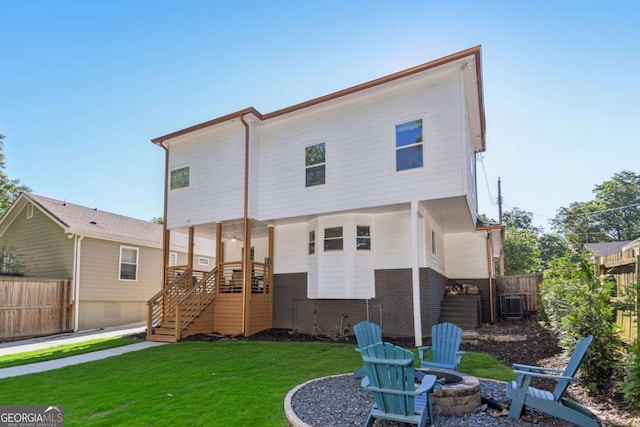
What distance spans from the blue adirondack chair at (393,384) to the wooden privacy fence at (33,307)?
14.9 metres

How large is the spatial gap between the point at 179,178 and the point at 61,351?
6635mm

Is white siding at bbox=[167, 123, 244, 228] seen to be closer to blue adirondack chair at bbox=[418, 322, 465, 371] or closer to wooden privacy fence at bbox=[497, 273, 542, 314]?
blue adirondack chair at bbox=[418, 322, 465, 371]

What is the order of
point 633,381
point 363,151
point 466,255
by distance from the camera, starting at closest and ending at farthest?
point 633,381, point 363,151, point 466,255

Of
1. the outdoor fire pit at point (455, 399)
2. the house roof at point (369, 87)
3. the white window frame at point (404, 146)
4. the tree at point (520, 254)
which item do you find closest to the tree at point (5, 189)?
the house roof at point (369, 87)

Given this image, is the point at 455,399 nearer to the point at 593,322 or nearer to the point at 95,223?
the point at 593,322

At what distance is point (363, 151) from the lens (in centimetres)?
1120

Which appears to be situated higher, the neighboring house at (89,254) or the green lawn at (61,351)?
the neighboring house at (89,254)

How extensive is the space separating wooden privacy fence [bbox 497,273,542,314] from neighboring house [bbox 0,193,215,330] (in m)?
15.6

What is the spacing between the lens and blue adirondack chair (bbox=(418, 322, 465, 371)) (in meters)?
6.01

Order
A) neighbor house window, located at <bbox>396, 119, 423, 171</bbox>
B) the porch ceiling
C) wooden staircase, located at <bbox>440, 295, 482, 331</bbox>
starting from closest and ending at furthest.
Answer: neighbor house window, located at <bbox>396, 119, 423, 171</bbox>
the porch ceiling
wooden staircase, located at <bbox>440, 295, 482, 331</bbox>

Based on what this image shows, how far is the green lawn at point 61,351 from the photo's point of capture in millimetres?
9469

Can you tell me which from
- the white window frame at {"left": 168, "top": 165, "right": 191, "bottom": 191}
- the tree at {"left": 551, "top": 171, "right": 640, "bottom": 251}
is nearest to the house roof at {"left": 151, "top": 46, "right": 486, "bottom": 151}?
the white window frame at {"left": 168, "top": 165, "right": 191, "bottom": 191}

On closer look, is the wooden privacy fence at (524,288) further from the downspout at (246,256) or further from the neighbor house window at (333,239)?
the downspout at (246,256)

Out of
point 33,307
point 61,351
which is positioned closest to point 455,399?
point 61,351
